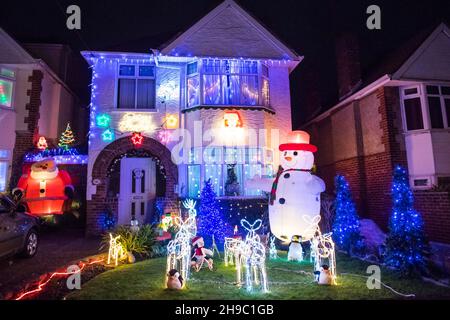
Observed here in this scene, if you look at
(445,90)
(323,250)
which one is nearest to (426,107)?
(445,90)

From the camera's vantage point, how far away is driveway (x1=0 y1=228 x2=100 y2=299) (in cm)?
630

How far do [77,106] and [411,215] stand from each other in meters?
16.7

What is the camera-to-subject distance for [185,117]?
1255cm

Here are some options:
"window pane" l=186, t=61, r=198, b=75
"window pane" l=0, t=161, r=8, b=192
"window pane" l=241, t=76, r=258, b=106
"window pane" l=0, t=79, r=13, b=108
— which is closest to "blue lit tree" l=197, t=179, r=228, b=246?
"window pane" l=241, t=76, r=258, b=106

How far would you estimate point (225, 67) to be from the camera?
42.1 feet

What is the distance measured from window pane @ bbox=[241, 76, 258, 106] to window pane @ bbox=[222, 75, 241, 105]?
21 cm

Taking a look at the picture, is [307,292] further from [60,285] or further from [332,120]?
[332,120]

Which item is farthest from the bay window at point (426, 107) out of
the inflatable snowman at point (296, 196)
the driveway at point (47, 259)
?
the driveway at point (47, 259)

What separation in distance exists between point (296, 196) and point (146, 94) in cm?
797

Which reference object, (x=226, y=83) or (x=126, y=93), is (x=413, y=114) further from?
(x=126, y=93)

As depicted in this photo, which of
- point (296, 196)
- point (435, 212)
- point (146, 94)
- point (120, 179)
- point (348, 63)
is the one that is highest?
point (348, 63)

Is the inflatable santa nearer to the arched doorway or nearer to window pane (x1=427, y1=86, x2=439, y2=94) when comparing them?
the arched doorway

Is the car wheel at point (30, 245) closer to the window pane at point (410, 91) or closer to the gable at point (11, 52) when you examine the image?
the gable at point (11, 52)
